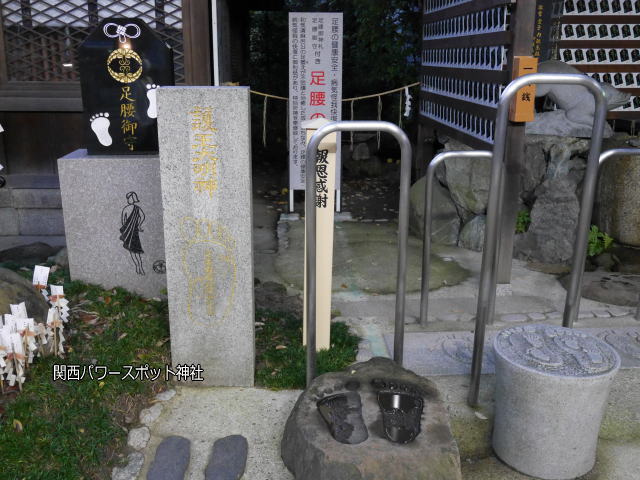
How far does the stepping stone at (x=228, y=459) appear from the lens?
3.23 m

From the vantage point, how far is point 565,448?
3.14m

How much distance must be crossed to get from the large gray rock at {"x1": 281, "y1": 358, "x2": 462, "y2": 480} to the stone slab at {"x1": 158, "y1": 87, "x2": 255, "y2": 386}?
2.83ft

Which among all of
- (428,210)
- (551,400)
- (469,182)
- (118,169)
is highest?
(118,169)

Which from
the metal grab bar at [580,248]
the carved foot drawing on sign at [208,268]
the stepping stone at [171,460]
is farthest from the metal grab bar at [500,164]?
the stepping stone at [171,460]

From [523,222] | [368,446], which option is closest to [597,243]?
[523,222]

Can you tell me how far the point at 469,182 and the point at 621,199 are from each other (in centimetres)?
165

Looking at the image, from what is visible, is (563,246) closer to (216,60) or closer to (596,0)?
(596,0)

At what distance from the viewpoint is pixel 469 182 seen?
7.18m

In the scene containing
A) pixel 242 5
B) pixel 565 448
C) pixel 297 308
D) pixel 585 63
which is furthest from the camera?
pixel 242 5

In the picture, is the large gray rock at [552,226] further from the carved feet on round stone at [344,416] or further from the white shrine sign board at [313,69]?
the carved feet on round stone at [344,416]

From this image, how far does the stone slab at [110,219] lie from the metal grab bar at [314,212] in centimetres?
208

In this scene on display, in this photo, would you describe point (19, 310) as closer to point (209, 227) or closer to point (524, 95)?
point (209, 227)

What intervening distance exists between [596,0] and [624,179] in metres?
2.43

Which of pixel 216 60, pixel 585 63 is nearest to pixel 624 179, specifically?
pixel 585 63
